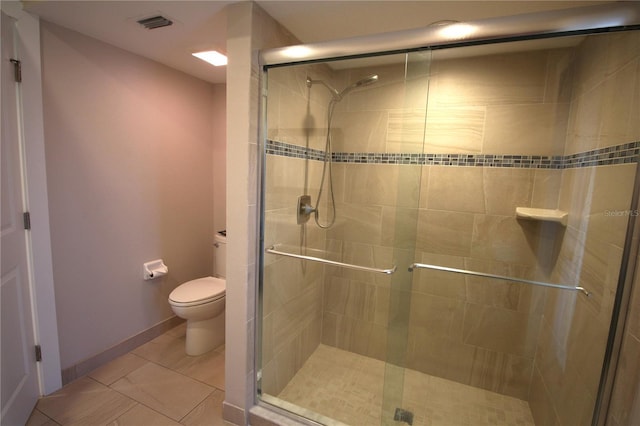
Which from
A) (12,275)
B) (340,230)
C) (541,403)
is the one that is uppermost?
(340,230)

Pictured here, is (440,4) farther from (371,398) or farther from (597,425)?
(371,398)

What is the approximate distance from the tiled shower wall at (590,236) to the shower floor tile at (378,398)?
0.25 metres

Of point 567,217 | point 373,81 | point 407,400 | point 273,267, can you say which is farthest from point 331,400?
point 373,81

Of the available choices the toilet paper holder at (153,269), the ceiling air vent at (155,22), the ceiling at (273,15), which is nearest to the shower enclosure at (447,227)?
the ceiling at (273,15)

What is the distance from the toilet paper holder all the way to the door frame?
0.59 m

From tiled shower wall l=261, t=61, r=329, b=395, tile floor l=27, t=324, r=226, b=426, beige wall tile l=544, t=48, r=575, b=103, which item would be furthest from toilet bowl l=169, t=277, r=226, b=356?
beige wall tile l=544, t=48, r=575, b=103

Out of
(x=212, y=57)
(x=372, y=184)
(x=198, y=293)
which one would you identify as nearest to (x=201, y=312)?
(x=198, y=293)

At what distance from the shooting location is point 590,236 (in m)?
1.41

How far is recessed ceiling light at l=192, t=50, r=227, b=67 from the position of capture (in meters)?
2.00

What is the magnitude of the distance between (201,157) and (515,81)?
97.3 inches

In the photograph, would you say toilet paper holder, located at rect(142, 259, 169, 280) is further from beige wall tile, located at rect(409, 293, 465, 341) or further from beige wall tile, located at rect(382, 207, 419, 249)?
beige wall tile, located at rect(409, 293, 465, 341)

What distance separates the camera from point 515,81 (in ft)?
5.86

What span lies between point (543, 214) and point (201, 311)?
2323 millimetres

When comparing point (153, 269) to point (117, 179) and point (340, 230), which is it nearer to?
point (117, 179)
